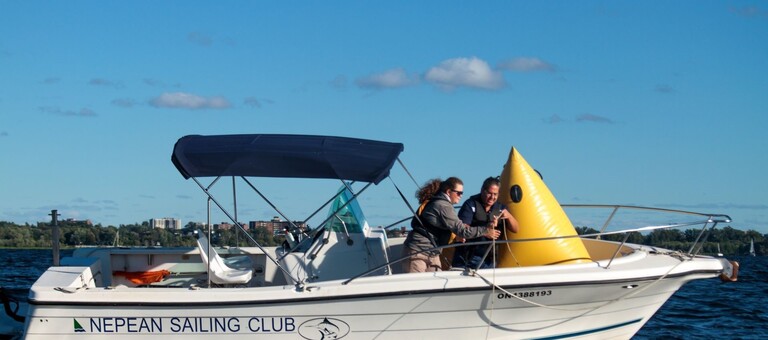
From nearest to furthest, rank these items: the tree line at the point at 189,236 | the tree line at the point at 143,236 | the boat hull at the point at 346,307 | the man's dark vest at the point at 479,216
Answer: the boat hull at the point at 346,307 → the man's dark vest at the point at 479,216 → the tree line at the point at 189,236 → the tree line at the point at 143,236

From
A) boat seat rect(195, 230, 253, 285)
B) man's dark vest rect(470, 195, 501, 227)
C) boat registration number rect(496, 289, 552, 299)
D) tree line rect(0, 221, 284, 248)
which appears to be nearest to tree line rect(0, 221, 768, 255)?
tree line rect(0, 221, 284, 248)

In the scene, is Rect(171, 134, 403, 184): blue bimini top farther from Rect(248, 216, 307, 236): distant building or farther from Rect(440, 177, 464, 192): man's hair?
Rect(248, 216, 307, 236): distant building

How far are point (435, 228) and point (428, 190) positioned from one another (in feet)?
1.46

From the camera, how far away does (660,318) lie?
15.2 m

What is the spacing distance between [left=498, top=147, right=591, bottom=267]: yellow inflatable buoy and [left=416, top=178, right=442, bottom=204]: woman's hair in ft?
2.06

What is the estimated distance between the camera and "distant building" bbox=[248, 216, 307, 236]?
11467 millimetres

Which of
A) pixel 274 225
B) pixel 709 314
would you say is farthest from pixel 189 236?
pixel 709 314

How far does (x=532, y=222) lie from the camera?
31.4 feet

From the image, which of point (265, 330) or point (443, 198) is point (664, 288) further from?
point (265, 330)

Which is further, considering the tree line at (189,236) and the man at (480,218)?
the tree line at (189,236)

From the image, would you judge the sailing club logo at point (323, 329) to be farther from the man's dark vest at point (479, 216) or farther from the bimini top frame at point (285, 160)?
the man's dark vest at point (479, 216)

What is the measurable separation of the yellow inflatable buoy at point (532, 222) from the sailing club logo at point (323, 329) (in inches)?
67.0

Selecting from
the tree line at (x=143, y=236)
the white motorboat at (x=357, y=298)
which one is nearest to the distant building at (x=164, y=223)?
the tree line at (x=143, y=236)

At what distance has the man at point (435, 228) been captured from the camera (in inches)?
370
